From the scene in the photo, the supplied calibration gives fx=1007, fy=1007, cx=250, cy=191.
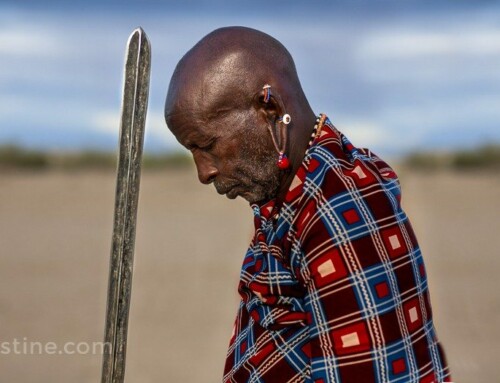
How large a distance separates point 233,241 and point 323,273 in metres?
14.5

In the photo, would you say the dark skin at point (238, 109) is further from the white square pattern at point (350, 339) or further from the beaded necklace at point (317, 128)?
the white square pattern at point (350, 339)

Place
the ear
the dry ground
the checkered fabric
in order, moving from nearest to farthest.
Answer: the checkered fabric
the ear
the dry ground

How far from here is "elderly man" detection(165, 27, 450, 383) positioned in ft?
7.55

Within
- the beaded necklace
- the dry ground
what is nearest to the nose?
the beaded necklace

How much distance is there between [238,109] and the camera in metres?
2.42

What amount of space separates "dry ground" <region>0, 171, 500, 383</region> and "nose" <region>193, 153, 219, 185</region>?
6.42 m

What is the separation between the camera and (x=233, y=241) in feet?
55.1

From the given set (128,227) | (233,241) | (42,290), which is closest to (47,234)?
(233,241)

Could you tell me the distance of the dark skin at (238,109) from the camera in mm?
2412

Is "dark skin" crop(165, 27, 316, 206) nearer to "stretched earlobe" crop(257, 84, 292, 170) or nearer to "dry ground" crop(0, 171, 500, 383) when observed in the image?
"stretched earlobe" crop(257, 84, 292, 170)

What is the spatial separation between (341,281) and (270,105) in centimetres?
46

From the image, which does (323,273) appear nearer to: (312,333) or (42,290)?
(312,333)

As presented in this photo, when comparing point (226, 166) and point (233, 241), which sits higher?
point (233, 241)

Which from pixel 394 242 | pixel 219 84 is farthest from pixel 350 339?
pixel 219 84
